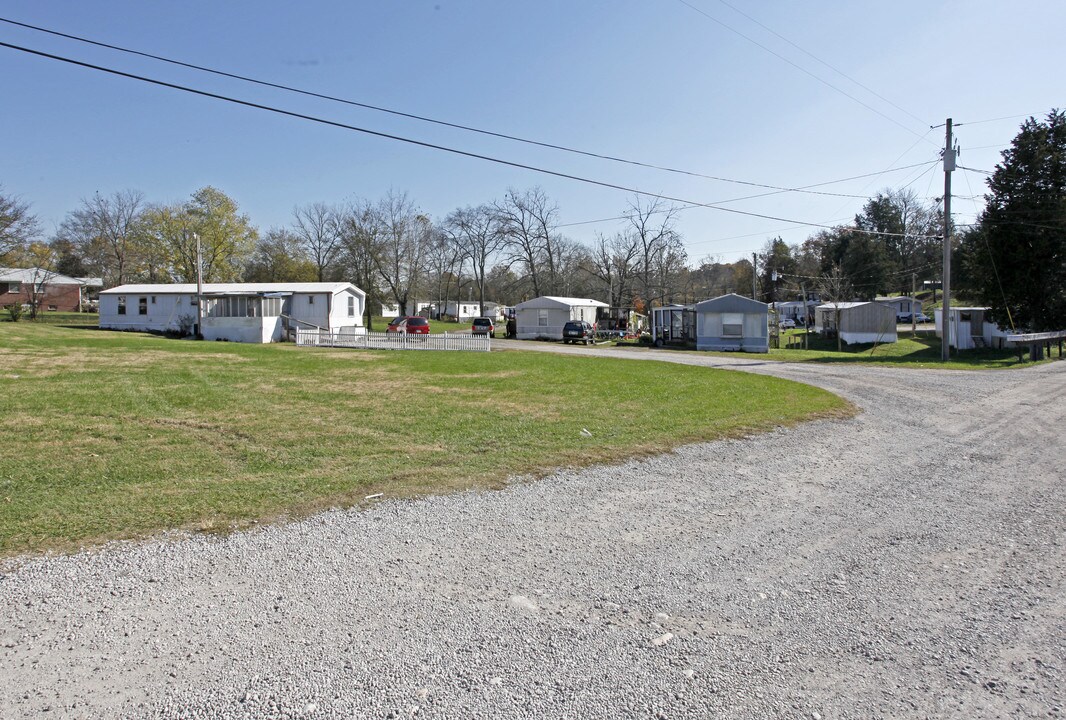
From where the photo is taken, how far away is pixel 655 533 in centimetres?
536

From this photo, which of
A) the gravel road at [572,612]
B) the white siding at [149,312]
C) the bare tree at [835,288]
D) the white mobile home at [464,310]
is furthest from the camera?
the white mobile home at [464,310]

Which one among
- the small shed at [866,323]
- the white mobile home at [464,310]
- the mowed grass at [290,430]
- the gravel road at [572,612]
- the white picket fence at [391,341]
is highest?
the white mobile home at [464,310]

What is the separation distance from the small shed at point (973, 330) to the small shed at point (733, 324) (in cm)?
944

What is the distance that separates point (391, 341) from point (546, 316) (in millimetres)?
19455

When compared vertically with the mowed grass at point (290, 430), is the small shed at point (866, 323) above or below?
above

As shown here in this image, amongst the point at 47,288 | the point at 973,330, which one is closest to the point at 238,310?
the point at 47,288

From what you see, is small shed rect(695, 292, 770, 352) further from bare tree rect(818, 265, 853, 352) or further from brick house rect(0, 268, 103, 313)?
brick house rect(0, 268, 103, 313)

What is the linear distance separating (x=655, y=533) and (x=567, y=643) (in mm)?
2061

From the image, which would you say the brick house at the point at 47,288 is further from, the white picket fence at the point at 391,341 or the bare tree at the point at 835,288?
the bare tree at the point at 835,288

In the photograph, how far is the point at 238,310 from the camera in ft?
113

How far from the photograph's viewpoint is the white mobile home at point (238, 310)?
33875mm

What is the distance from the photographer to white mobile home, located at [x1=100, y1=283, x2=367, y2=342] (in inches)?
1334

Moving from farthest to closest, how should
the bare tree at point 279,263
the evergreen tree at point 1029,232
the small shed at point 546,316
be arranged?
the bare tree at point 279,263 < the small shed at point 546,316 < the evergreen tree at point 1029,232

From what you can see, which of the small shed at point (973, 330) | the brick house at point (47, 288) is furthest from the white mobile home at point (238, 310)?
the small shed at point (973, 330)
